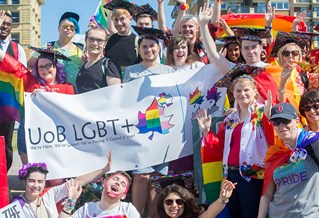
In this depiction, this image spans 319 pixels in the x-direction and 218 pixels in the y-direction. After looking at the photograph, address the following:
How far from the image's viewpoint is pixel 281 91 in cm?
515

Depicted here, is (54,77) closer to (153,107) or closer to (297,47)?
(153,107)

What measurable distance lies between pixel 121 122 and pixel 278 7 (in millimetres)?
75794

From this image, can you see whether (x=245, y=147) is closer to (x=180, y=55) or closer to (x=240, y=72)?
(x=240, y=72)

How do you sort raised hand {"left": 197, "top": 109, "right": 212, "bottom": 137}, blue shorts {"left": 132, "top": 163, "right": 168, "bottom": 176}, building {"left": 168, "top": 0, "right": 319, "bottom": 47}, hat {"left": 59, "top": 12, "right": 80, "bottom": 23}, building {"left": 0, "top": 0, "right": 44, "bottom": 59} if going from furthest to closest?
building {"left": 0, "top": 0, "right": 44, "bottom": 59}
building {"left": 168, "top": 0, "right": 319, "bottom": 47}
hat {"left": 59, "top": 12, "right": 80, "bottom": 23}
blue shorts {"left": 132, "top": 163, "right": 168, "bottom": 176}
raised hand {"left": 197, "top": 109, "right": 212, "bottom": 137}

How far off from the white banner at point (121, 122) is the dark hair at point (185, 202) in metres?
0.95

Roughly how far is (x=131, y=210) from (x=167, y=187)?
1.33 feet

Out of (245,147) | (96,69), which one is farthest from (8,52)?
(245,147)

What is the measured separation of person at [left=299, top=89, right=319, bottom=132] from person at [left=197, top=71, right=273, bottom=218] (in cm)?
36

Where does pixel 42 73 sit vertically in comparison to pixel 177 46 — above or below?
below

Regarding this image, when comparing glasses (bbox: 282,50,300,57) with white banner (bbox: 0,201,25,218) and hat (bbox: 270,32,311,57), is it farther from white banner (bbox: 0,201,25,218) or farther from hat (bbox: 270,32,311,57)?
white banner (bbox: 0,201,25,218)

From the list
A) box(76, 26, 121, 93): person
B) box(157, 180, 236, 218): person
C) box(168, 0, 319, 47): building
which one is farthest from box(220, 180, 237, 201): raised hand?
box(168, 0, 319, 47): building

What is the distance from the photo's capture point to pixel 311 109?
4.69 metres

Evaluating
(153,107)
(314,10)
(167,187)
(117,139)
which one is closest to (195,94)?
(153,107)

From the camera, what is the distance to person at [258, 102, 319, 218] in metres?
4.25
